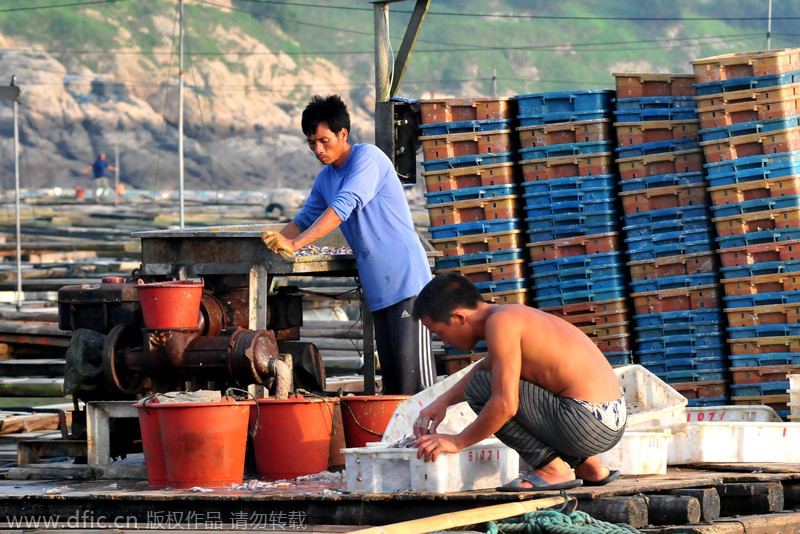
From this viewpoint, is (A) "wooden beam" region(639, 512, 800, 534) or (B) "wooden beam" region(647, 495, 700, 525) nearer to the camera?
(A) "wooden beam" region(639, 512, 800, 534)

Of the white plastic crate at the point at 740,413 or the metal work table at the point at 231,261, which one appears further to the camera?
the white plastic crate at the point at 740,413

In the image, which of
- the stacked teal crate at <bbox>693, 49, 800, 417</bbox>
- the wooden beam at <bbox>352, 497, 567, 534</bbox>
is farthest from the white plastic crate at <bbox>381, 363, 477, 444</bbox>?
the stacked teal crate at <bbox>693, 49, 800, 417</bbox>

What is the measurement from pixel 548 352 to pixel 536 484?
2.09 ft

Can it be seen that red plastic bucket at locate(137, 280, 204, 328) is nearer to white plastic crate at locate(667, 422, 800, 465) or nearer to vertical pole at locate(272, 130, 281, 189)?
white plastic crate at locate(667, 422, 800, 465)

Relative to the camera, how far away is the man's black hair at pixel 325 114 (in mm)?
7406

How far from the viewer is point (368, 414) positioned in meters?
7.20

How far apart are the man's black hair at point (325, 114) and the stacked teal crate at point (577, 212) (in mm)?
2866

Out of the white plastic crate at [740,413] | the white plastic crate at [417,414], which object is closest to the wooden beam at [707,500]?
the white plastic crate at [417,414]

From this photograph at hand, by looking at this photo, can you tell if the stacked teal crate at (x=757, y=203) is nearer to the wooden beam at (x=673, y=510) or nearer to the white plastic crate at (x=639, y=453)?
the white plastic crate at (x=639, y=453)

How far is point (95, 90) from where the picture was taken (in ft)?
265

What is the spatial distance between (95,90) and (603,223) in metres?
75.0

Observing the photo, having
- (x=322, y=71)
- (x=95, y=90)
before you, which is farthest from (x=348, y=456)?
(x=322, y=71)

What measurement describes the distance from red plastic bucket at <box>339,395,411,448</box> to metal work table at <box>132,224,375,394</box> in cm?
131

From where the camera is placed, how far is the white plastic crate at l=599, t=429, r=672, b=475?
6398 mm
